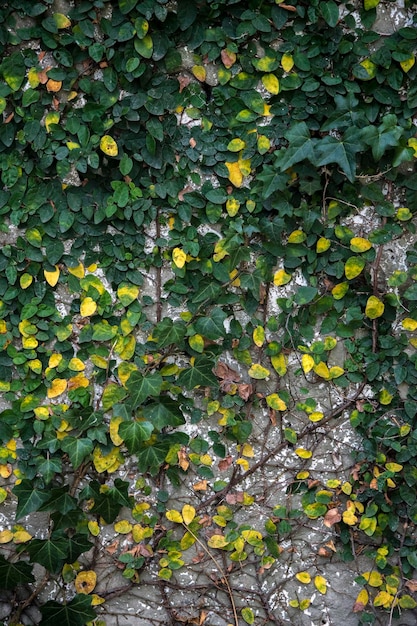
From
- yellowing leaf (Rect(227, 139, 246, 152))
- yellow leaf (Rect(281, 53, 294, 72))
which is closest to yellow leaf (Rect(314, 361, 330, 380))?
yellowing leaf (Rect(227, 139, 246, 152))

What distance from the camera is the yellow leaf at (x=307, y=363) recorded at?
243cm

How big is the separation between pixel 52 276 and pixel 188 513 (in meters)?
1.08

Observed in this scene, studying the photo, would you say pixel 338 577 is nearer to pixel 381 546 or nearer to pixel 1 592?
pixel 381 546

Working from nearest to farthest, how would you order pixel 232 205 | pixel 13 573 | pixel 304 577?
1. pixel 232 205
2. pixel 13 573
3. pixel 304 577

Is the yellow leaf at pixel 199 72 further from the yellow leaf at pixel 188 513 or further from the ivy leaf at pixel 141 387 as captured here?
the yellow leaf at pixel 188 513

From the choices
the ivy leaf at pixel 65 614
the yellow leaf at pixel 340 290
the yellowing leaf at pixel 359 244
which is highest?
the yellowing leaf at pixel 359 244

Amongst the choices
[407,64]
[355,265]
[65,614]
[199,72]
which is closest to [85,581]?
[65,614]

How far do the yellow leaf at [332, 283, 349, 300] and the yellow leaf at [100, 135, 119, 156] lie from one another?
97 centimetres

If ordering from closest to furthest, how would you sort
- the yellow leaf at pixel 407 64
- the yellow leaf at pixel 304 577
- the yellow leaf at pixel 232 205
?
the yellow leaf at pixel 407 64 → the yellow leaf at pixel 232 205 → the yellow leaf at pixel 304 577

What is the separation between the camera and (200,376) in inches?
93.1

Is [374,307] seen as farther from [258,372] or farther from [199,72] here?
[199,72]

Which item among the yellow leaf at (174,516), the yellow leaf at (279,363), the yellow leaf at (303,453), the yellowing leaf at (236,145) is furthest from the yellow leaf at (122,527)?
the yellowing leaf at (236,145)

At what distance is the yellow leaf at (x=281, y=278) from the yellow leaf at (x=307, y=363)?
301 millimetres

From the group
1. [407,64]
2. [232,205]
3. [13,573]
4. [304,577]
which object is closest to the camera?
[407,64]
